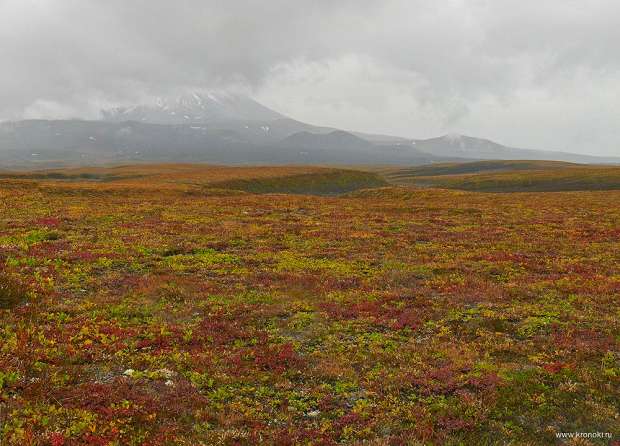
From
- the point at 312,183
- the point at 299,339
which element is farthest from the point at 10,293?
the point at 312,183

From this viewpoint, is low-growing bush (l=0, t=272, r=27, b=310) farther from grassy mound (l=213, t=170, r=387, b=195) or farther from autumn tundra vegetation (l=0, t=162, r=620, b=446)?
grassy mound (l=213, t=170, r=387, b=195)

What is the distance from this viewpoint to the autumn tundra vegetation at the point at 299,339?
39.1ft

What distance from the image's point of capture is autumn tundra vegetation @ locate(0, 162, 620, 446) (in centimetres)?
1193

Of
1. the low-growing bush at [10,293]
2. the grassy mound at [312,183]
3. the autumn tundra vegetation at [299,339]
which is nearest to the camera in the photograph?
the autumn tundra vegetation at [299,339]

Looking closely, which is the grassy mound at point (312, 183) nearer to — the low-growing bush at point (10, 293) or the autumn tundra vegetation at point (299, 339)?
the autumn tundra vegetation at point (299, 339)

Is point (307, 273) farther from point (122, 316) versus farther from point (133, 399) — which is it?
point (133, 399)

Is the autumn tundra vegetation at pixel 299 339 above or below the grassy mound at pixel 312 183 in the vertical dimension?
below

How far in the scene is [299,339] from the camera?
17.8 metres

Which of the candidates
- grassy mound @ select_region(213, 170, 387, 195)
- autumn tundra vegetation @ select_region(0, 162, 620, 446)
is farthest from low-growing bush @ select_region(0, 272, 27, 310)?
grassy mound @ select_region(213, 170, 387, 195)

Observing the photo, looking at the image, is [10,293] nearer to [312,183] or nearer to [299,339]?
[299,339]

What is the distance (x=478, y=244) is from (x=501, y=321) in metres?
18.8

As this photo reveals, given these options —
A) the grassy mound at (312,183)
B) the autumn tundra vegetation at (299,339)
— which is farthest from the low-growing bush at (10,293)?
the grassy mound at (312,183)

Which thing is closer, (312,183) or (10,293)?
(10,293)

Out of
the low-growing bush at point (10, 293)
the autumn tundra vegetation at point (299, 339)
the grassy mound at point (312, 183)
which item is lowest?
the autumn tundra vegetation at point (299, 339)
